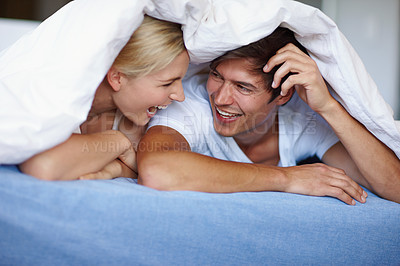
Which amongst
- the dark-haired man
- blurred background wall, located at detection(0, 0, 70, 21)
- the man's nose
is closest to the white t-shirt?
the dark-haired man

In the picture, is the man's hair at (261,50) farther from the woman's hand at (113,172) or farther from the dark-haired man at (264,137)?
the woman's hand at (113,172)

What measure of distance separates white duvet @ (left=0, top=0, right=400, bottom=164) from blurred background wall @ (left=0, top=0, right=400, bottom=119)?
6.55 feet

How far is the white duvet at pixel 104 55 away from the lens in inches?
34.8

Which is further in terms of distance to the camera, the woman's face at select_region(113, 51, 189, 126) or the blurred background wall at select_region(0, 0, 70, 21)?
the blurred background wall at select_region(0, 0, 70, 21)

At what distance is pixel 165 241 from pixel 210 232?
0.38 feet

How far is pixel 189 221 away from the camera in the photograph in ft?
3.07

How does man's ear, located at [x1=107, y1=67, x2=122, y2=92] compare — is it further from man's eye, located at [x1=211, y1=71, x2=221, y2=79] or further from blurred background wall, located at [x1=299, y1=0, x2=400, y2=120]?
blurred background wall, located at [x1=299, y1=0, x2=400, y2=120]

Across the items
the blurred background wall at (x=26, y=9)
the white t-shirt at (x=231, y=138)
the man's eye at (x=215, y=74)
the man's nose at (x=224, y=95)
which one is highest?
the man's eye at (x=215, y=74)

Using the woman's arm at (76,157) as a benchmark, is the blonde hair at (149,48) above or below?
above

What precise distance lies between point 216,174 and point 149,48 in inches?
16.5

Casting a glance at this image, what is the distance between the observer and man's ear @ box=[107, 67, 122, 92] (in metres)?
1.20

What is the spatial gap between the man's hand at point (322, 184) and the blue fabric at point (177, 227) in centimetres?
3

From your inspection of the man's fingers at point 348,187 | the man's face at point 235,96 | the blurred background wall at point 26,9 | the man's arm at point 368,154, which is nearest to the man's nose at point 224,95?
the man's face at point 235,96

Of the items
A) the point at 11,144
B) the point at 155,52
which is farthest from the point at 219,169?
the point at 11,144
